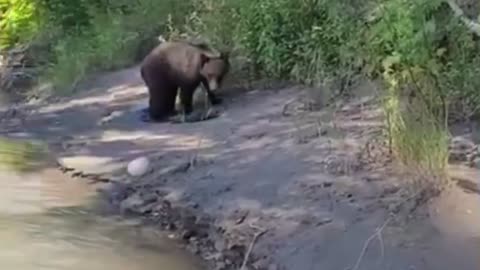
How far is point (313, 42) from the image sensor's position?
38.1 ft

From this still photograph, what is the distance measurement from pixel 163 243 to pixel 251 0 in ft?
15.2

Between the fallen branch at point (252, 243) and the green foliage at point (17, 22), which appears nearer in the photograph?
the fallen branch at point (252, 243)

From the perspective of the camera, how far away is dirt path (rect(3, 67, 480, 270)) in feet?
23.8

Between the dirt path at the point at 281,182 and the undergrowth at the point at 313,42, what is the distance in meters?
0.35

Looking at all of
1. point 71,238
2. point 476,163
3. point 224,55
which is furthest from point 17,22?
point 476,163

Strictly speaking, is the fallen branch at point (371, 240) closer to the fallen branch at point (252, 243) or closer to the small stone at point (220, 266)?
the fallen branch at point (252, 243)

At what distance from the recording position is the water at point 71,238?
815 cm

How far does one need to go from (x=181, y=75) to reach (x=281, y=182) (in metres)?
4.07

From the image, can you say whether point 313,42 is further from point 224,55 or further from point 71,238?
point 71,238

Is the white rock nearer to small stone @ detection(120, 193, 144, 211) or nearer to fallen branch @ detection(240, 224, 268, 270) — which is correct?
small stone @ detection(120, 193, 144, 211)

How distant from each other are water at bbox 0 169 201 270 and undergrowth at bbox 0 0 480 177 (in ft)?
6.24

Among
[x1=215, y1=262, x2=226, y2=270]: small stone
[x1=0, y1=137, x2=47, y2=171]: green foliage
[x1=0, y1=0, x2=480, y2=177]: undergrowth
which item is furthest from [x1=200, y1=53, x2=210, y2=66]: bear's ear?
[x1=215, y1=262, x2=226, y2=270]: small stone

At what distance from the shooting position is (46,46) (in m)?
17.5

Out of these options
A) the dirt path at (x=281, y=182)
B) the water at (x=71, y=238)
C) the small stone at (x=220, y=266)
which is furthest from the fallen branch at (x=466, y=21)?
the water at (x=71, y=238)
